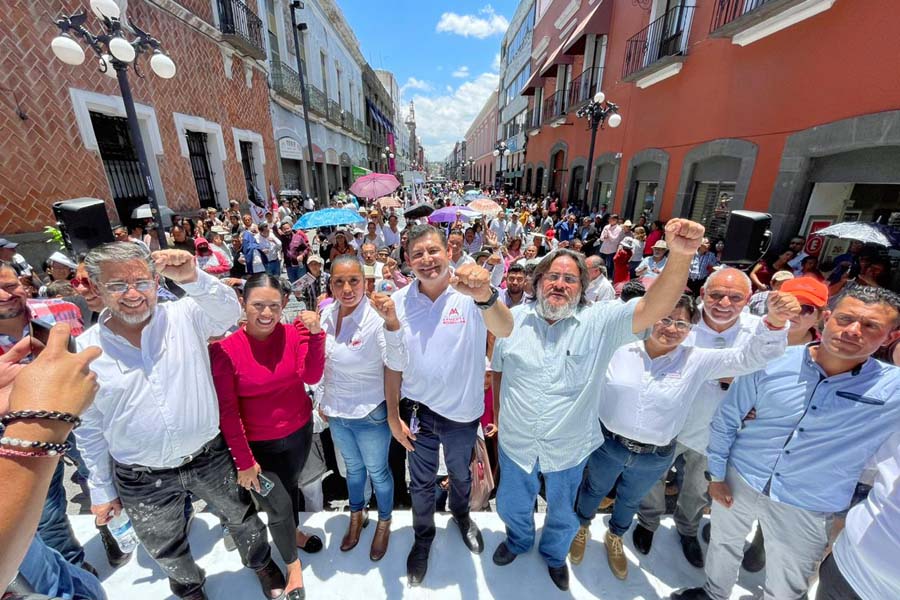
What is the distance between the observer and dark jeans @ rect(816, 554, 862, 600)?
1.43m

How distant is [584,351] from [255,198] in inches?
573

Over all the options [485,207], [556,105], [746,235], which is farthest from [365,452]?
[556,105]

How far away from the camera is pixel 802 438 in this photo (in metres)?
1.65

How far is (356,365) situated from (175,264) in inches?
40.7

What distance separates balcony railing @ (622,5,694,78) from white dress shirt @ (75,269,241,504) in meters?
12.0

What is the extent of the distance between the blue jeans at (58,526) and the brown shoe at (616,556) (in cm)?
330

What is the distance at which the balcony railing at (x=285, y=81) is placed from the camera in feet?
48.2

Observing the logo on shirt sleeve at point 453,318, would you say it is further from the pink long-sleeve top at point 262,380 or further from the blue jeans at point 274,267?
the blue jeans at point 274,267

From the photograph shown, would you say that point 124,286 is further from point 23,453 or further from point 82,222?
point 82,222

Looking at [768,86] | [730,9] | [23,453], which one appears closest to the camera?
[23,453]

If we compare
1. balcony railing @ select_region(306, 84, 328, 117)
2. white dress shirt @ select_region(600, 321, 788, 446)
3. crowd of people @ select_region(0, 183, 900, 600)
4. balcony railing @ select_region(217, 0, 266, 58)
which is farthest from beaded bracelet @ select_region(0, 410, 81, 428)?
balcony railing @ select_region(306, 84, 328, 117)

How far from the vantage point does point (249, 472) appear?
1.84 meters

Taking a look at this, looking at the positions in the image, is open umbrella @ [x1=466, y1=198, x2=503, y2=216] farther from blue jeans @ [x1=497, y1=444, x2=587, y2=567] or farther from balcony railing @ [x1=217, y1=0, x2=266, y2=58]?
balcony railing @ [x1=217, y1=0, x2=266, y2=58]

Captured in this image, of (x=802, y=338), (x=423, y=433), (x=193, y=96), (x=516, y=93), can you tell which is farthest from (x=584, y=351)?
(x=516, y=93)
